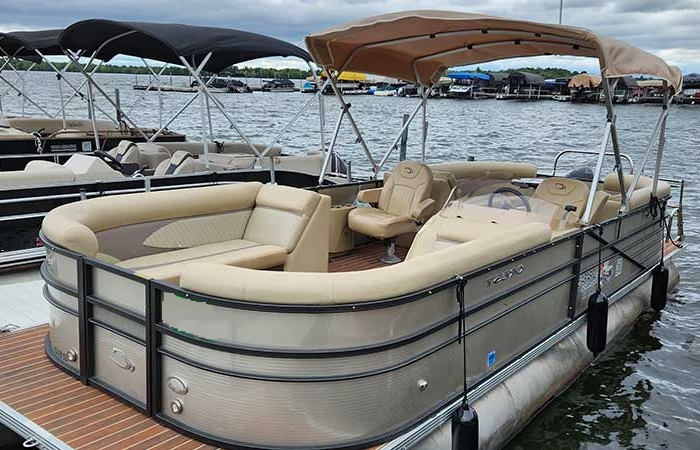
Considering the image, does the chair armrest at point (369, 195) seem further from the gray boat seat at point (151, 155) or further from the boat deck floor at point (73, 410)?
the gray boat seat at point (151, 155)

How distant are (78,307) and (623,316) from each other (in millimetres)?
5088

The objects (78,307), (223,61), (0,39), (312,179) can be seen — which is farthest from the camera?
(0,39)

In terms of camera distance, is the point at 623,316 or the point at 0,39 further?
the point at 0,39

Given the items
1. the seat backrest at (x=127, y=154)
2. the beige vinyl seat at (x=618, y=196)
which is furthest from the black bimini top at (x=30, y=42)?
the beige vinyl seat at (x=618, y=196)

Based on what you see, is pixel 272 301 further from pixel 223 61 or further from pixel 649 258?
pixel 223 61

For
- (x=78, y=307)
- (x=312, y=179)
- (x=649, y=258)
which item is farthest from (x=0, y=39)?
(x=649, y=258)

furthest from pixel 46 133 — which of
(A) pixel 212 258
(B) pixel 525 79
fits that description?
(B) pixel 525 79

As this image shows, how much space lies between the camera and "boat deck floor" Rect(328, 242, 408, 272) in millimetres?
6238

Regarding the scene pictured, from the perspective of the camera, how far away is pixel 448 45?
6.94m

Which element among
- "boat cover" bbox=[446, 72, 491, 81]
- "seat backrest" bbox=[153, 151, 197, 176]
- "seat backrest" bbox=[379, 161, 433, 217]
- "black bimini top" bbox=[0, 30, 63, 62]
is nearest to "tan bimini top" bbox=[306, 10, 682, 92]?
"seat backrest" bbox=[379, 161, 433, 217]

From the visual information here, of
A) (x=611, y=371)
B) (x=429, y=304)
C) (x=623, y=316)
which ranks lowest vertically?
(x=611, y=371)

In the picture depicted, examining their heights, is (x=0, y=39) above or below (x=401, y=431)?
above

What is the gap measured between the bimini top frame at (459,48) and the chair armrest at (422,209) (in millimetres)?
915

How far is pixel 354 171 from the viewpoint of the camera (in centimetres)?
1980
